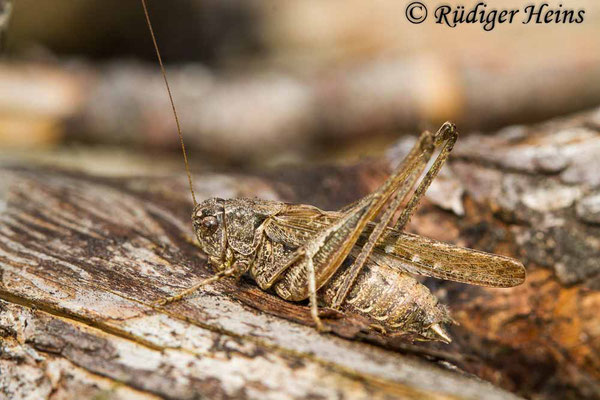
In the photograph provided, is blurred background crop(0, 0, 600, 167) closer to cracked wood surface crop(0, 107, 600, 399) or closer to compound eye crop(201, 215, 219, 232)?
cracked wood surface crop(0, 107, 600, 399)

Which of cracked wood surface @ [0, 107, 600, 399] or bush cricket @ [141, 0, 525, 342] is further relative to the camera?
bush cricket @ [141, 0, 525, 342]

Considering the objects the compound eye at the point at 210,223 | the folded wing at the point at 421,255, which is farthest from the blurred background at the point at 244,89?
the compound eye at the point at 210,223

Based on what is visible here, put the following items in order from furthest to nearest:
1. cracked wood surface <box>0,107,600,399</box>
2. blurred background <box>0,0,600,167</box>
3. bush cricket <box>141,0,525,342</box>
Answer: blurred background <box>0,0,600,167</box>, bush cricket <box>141,0,525,342</box>, cracked wood surface <box>0,107,600,399</box>

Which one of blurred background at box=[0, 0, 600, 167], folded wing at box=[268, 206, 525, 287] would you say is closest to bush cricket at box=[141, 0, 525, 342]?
folded wing at box=[268, 206, 525, 287]

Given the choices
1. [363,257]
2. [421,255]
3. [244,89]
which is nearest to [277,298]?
[363,257]

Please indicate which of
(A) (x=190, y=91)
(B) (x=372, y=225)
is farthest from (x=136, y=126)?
(B) (x=372, y=225)

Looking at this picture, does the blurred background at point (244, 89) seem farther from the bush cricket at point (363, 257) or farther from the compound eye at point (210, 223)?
the compound eye at point (210, 223)

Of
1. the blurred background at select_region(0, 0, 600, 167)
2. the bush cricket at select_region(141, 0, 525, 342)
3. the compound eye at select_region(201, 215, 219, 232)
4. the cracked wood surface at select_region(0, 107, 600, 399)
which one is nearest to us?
the cracked wood surface at select_region(0, 107, 600, 399)

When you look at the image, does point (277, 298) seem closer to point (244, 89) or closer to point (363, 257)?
point (363, 257)
